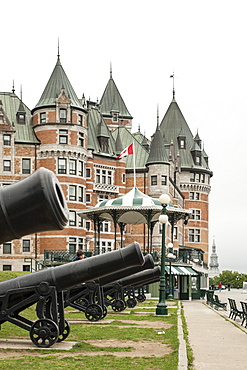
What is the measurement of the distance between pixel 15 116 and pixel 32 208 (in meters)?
56.5

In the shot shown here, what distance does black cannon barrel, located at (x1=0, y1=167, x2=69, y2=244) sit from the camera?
23.1 ft

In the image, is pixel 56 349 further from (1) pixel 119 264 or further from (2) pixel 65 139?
(2) pixel 65 139

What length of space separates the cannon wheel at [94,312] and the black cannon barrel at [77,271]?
17.3 feet

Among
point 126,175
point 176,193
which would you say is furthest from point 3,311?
point 176,193

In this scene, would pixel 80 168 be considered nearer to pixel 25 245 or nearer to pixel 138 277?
pixel 25 245

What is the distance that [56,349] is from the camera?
12336 millimetres

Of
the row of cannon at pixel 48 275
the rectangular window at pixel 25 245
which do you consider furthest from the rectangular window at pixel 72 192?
the row of cannon at pixel 48 275

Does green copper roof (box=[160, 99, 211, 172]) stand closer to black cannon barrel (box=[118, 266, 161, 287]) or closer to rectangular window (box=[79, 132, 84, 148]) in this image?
rectangular window (box=[79, 132, 84, 148])

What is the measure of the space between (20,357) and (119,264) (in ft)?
12.4

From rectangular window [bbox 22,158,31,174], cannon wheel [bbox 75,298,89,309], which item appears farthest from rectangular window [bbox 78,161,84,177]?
cannon wheel [bbox 75,298,89,309]

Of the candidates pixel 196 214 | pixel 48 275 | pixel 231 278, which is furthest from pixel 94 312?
pixel 231 278

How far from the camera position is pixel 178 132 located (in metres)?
90.2

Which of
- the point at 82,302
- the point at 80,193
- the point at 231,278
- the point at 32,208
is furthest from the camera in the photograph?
the point at 231,278

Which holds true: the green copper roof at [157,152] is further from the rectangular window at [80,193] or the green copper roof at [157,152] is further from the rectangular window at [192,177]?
the rectangular window at [192,177]
